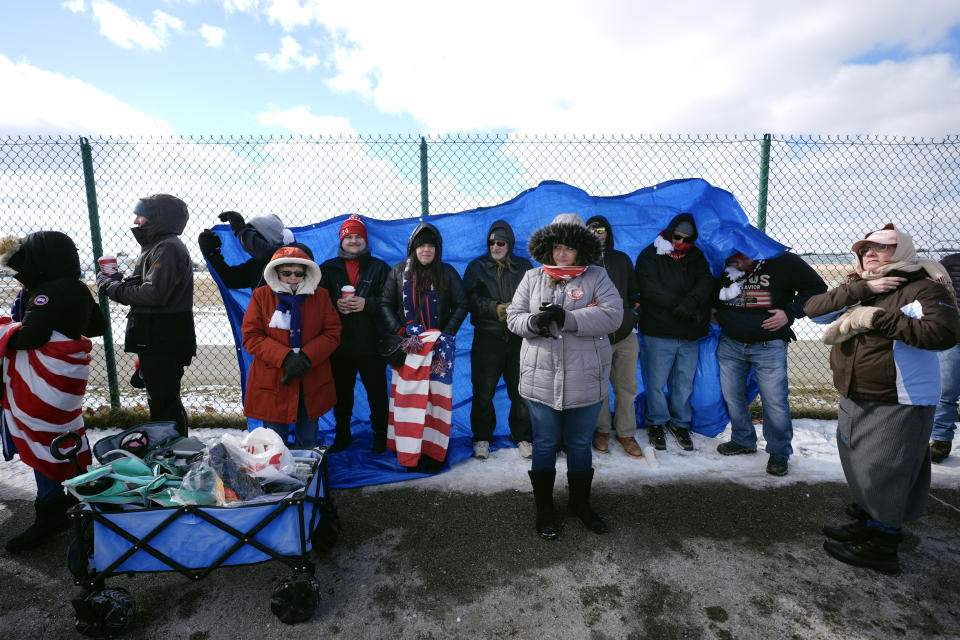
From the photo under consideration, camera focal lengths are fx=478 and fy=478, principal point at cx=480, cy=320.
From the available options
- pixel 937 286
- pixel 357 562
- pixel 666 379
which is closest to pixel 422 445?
pixel 357 562

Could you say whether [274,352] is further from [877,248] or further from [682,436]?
[877,248]

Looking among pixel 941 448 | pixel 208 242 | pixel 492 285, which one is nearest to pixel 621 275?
pixel 492 285

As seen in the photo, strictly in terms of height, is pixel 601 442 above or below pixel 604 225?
below

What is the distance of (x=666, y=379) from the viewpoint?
14.3 feet

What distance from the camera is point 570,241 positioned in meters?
2.87

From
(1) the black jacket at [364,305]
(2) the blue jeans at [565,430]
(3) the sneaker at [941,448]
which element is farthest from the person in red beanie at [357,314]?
(3) the sneaker at [941,448]

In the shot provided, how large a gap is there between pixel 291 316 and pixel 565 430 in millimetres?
Answer: 1999

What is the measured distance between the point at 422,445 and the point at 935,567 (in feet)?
10.9

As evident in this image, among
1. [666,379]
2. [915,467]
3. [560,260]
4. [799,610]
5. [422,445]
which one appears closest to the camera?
[799,610]

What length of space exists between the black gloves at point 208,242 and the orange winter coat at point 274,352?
3.14ft

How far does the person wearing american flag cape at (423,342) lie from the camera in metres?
3.80

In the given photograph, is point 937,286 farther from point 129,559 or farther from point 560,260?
point 129,559

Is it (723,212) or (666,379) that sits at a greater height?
(723,212)

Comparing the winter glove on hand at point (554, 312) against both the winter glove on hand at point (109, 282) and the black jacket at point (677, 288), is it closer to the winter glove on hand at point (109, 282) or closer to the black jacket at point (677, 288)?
the black jacket at point (677, 288)
